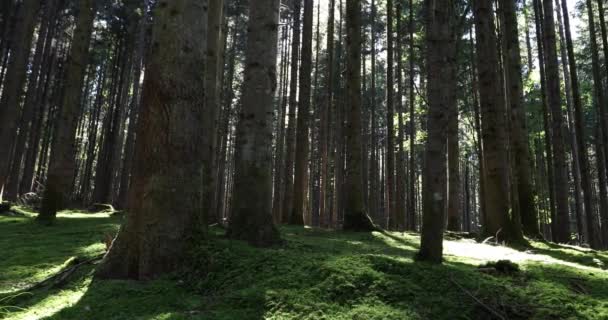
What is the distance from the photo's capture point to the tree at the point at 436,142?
4.02 meters

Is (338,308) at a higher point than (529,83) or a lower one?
lower

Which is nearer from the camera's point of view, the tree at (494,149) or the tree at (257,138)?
the tree at (257,138)

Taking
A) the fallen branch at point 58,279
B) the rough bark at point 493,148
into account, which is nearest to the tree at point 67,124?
the fallen branch at point 58,279

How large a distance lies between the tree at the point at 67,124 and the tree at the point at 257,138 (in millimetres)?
5678

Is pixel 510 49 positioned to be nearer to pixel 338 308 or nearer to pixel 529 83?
pixel 529 83

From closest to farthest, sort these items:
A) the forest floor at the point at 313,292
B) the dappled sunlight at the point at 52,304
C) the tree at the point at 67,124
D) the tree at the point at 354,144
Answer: the forest floor at the point at 313,292
the dappled sunlight at the point at 52,304
the tree at the point at 67,124
the tree at the point at 354,144

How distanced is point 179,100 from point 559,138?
12622mm

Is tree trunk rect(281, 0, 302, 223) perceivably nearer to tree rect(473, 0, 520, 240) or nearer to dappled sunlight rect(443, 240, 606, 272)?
tree rect(473, 0, 520, 240)

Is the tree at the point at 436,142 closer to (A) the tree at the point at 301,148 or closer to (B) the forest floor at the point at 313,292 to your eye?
(B) the forest floor at the point at 313,292

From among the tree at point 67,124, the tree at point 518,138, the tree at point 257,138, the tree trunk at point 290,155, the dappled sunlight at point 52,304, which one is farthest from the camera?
the tree trunk at point 290,155

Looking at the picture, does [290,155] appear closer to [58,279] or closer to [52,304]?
[58,279]

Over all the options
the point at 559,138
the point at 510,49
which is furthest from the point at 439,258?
the point at 559,138

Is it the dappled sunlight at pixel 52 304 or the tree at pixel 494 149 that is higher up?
the tree at pixel 494 149

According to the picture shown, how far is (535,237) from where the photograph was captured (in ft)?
31.4
